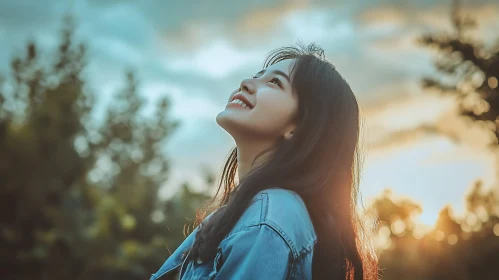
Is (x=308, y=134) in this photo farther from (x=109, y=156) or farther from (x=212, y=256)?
(x=109, y=156)

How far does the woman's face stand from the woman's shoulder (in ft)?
1.24

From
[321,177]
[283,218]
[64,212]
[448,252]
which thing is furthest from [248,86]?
[64,212]

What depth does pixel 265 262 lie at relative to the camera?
52.0 inches

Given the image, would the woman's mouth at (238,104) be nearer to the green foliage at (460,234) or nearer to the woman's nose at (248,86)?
the woman's nose at (248,86)

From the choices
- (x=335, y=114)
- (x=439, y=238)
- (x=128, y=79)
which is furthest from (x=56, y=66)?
(x=335, y=114)

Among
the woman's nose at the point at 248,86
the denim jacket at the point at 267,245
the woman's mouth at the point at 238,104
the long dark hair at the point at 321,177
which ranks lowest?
the denim jacket at the point at 267,245

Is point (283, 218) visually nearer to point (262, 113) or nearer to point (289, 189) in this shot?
point (289, 189)

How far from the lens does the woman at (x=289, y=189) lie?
1392 millimetres

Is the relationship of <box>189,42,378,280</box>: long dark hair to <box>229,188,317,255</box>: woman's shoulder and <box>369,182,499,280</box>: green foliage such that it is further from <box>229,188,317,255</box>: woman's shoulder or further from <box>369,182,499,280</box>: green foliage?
<box>369,182,499,280</box>: green foliage

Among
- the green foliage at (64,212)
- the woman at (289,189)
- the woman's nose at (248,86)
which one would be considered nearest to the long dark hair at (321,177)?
the woman at (289,189)

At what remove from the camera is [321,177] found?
1.77 metres

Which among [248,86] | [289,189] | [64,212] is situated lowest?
[289,189]

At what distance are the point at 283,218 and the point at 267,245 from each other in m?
0.11

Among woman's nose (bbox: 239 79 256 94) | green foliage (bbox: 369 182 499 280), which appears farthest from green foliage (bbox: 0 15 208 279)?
woman's nose (bbox: 239 79 256 94)
